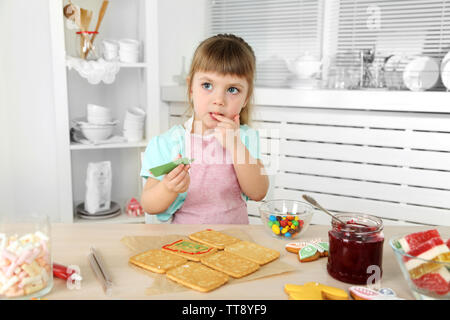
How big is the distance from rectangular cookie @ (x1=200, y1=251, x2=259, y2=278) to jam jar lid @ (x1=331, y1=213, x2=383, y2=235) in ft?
0.63

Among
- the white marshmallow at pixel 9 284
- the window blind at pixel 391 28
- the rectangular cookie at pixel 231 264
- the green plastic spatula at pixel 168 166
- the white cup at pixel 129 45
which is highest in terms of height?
the window blind at pixel 391 28

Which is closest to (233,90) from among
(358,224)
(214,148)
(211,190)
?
(214,148)

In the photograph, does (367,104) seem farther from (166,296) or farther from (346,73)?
(166,296)

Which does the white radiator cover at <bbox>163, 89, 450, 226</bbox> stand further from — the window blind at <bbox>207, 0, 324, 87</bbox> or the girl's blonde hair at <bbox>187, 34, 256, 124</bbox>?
the girl's blonde hair at <bbox>187, 34, 256, 124</bbox>

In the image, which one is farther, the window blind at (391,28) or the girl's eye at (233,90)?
the window blind at (391,28)

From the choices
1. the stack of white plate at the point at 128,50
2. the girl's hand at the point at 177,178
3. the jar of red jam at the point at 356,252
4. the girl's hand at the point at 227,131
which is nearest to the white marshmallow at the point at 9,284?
the girl's hand at the point at 177,178

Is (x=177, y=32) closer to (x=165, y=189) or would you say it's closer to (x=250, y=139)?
(x=250, y=139)

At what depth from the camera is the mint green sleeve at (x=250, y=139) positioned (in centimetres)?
160

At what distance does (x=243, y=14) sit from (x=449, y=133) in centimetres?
152

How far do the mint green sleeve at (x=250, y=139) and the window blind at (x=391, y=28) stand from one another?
1.26 m

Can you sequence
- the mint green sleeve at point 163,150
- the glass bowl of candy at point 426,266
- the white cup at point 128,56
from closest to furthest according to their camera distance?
the glass bowl of candy at point 426,266 → the mint green sleeve at point 163,150 → the white cup at point 128,56

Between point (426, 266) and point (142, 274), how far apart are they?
534 mm

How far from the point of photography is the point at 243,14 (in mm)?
2867

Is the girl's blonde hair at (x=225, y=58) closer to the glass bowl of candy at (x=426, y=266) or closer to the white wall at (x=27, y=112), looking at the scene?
the glass bowl of candy at (x=426, y=266)
